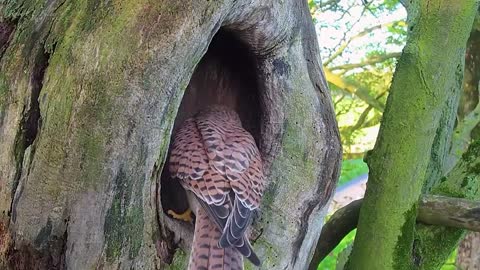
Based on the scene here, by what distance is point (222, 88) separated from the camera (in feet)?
9.71

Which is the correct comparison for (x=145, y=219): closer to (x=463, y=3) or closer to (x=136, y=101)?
(x=136, y=101)

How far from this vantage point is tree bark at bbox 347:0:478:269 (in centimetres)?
304

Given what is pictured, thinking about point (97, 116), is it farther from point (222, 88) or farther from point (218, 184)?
point (222, 88)

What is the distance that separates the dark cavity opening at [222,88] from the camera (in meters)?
2.73

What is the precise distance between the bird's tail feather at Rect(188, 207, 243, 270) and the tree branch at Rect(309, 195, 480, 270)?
1.10 meters

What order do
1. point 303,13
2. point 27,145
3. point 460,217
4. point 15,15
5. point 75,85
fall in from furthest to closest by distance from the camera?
point 460,217 < point 303,13 < point 15,15 < point 27,145 < point 75,85

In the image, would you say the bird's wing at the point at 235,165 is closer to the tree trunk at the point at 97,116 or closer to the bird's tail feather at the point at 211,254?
the bird's tail feather at the point at 211,254

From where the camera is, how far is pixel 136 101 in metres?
1.99

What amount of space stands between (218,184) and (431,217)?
1.15 meters

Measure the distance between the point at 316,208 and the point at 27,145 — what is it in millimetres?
1153

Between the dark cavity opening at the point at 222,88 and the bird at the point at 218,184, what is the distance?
0.14 metres

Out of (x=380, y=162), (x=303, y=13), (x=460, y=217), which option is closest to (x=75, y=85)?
(x=303, y=13)

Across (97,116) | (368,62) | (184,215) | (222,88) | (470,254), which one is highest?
(368,62)

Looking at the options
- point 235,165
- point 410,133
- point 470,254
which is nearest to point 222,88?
point 235,165
